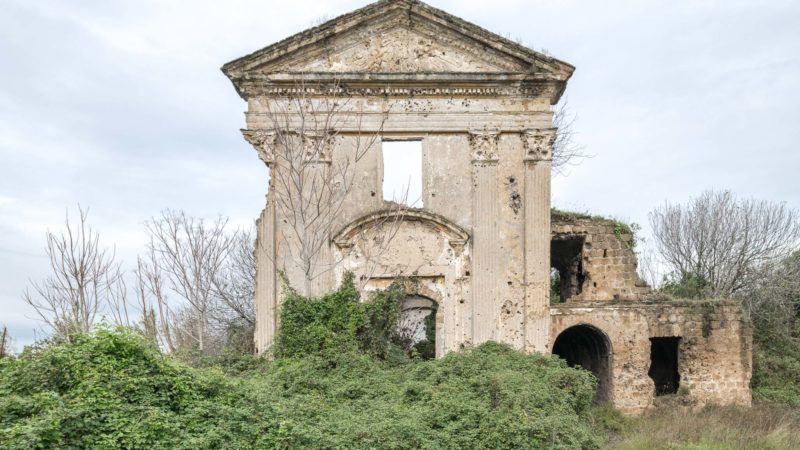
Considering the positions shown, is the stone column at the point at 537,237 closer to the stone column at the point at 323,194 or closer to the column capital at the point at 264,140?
the stone column at the point at 323,194

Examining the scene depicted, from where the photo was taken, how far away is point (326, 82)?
14.0 m

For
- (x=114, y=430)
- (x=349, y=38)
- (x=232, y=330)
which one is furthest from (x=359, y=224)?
(x=232, y=330)

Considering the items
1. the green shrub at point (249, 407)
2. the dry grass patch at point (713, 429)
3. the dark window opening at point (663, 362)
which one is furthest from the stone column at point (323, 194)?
the dark window opening at point (663, 362)

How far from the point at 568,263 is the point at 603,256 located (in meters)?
2.45

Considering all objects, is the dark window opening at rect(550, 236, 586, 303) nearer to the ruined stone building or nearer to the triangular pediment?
the ruined stone building

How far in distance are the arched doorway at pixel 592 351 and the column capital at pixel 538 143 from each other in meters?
3.93

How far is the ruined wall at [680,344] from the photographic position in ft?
45.9

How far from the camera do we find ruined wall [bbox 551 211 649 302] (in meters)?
15.1

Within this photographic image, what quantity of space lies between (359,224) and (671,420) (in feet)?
24.6

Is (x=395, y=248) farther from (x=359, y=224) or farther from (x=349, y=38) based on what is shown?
(x=349, y=38)

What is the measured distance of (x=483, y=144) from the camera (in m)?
14.2

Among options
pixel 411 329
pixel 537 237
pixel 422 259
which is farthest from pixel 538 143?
pixel 411 329

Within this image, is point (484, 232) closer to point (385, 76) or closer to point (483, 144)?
point (483, 144)

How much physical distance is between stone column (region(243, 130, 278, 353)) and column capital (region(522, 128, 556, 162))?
558 centimetres
